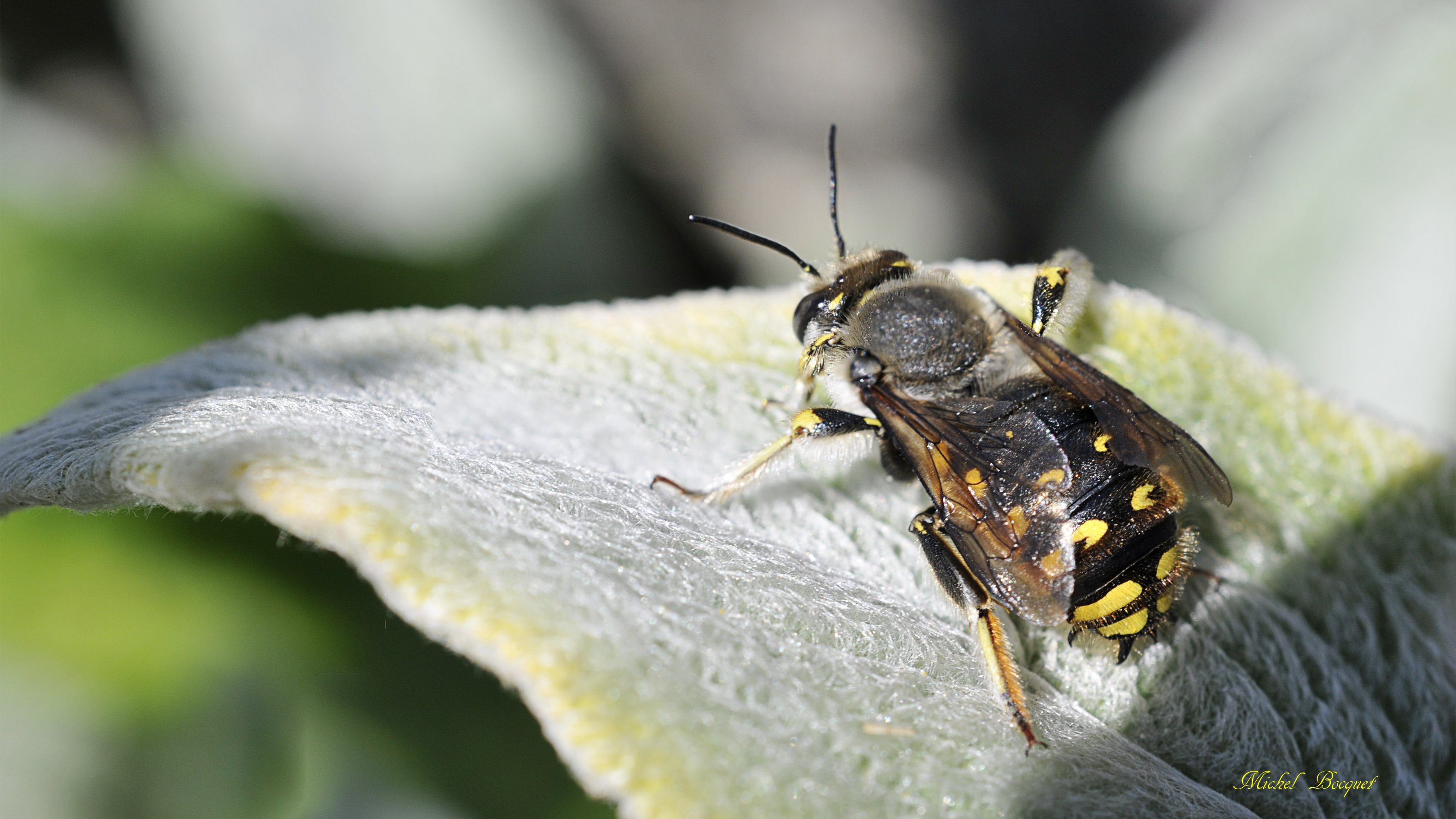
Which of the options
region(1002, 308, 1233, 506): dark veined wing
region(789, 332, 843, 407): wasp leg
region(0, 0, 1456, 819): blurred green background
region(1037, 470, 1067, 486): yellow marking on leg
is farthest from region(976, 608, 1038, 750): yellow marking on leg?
region(0, 0, 1456, 819): blurred green background

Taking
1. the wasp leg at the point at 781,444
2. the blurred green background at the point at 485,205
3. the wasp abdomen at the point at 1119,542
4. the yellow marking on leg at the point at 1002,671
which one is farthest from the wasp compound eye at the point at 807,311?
the blurred green background at the point at 485,205

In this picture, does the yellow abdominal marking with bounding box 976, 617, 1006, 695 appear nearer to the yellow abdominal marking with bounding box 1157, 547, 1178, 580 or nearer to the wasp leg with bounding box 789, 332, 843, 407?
the yellow abdominal marking with bounding box 1157, 547, 1178, 580

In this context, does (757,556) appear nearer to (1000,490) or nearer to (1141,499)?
(1000,490)

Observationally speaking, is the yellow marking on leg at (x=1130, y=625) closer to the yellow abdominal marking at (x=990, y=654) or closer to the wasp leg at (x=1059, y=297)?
the yellow abdominal marking at (x=990, y=654)

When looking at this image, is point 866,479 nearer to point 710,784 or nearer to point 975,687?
point 975,687

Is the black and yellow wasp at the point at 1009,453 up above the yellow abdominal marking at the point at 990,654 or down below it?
above
